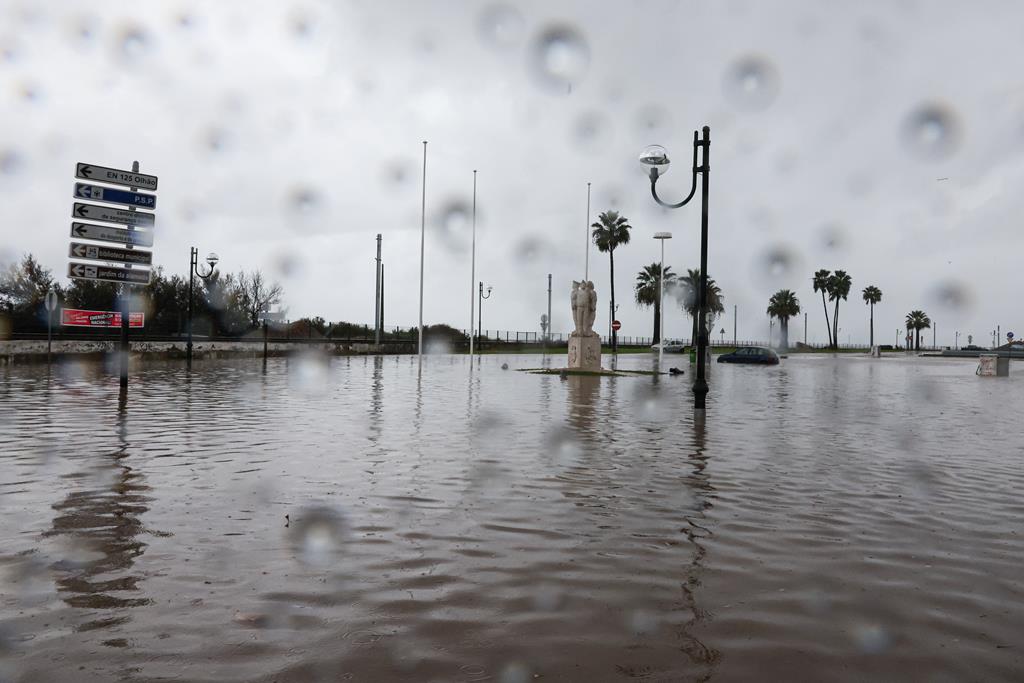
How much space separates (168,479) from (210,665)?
4.84 meters

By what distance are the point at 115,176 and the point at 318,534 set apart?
1406 cm

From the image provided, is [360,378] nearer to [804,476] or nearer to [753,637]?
[804,476]

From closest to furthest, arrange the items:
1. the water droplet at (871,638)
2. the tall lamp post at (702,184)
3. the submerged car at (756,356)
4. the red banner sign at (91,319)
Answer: the water droplet at (871,638) < the tall lamp post at (702,184) < the red banner sign at (91,319) < the submerged car at (756,356)

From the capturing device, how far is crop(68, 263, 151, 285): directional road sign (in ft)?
51.7

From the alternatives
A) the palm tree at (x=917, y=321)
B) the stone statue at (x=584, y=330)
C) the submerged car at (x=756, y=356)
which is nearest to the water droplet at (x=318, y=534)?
the stone statue at (x=584, y=330)

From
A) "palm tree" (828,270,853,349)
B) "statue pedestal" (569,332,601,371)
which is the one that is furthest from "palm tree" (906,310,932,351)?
"statue pedestal" (569,332,601,371)

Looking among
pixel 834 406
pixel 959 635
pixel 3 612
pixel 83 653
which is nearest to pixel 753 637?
pixel 959 635

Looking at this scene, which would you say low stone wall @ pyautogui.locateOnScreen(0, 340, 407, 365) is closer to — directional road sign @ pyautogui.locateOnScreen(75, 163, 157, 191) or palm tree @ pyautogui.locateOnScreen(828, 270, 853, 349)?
directional road sign @ pyautogui.locateOnScreen(75, 163, 157, 191)

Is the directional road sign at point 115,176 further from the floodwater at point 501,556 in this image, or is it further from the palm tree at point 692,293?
the palm tree at point 692,293

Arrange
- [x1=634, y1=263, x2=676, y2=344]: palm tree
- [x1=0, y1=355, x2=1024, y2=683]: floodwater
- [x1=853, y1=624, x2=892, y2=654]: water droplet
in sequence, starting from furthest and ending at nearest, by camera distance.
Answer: [x1=634, y1=263, x2=676, y2=344]: palm tree
[x1=853, y1=624, x2=892, y2=654]: water droplet
[x1=0, y1=355, x2=1024, y2=683]: floodwater

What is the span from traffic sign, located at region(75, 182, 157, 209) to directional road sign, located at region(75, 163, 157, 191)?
0.60 ft

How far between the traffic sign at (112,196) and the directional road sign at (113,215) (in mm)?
173

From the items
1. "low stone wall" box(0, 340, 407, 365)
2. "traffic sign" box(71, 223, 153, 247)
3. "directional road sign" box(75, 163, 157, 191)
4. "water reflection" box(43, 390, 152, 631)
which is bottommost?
"water reflection" box(43, 390, 152, 631)

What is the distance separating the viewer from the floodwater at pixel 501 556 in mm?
3537
